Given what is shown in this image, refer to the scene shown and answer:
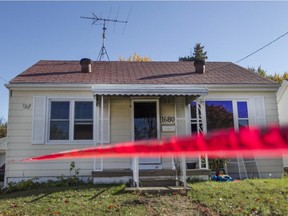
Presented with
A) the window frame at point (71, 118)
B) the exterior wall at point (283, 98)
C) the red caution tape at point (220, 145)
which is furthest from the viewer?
the exterior wall at point (283, 98)

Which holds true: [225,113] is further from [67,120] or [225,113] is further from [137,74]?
[67,120]

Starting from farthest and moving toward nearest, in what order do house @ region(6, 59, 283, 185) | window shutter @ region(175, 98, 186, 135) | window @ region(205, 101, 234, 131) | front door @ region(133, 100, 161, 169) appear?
window @ region(205, 101, 234, 131), window shutter @ region(175, 98, 186, 135), front door @ region(133, 100, 161, 169), house @ region(6, 59, 283, 185)

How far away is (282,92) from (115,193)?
10.7m

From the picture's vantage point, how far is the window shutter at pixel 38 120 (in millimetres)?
10523

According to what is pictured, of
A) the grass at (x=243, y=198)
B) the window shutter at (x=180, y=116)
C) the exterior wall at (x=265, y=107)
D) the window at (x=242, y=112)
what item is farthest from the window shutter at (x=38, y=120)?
the window at (x=242, y=112)

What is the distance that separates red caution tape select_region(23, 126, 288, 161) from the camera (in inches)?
18.5

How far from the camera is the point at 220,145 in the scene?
49 cm

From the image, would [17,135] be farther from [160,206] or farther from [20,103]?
[160,206]

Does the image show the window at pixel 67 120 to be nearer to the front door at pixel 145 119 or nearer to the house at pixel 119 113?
the house at pixel 119 113

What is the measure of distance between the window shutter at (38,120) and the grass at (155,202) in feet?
9.11

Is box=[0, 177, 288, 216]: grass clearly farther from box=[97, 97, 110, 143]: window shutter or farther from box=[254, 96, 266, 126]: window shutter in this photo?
box=[254, 96, 266, 126]: window shutter

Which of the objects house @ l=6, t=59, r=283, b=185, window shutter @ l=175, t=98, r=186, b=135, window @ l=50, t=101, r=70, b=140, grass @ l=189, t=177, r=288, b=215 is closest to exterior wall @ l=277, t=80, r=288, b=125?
house @ l=6, t=59, r=283, b=185

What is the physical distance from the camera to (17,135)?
415 inches

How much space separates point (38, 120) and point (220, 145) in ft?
→ 35.3
